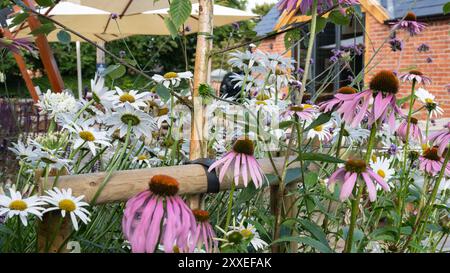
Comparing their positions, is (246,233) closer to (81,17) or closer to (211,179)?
(211,179)

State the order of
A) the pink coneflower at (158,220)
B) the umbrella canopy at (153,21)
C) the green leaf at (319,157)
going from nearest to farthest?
1. the pink coneflower at (158,220)
2. the green leaf at (319,157)
3. the umbrella canopy at (153,21)

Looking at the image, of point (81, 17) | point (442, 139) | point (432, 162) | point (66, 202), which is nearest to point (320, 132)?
point (432, 162)

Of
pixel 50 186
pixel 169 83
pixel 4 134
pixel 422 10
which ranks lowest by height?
pixel 4 134

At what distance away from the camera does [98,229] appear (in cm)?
139

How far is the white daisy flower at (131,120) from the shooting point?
1.32 m

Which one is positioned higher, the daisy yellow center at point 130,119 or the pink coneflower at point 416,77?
the pink coneflower at point 416,77

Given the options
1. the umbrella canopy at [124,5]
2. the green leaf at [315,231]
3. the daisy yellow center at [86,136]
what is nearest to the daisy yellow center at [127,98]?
the daisy yellow center at [86,136]

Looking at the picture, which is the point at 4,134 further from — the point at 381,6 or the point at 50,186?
the point at 381,6

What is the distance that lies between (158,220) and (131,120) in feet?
1.77

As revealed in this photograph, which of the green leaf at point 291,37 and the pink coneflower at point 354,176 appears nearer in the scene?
the pink coneflower at point 354,176

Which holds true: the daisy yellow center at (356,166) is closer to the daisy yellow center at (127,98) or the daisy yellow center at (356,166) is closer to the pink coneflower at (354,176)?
the pink coneflower at (354,176)

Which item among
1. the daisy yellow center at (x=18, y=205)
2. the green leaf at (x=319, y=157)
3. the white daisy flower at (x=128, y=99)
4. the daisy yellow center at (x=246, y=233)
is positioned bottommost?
the daisy yellow center at (x=246, y=233)

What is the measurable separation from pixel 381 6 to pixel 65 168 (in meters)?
10.3
